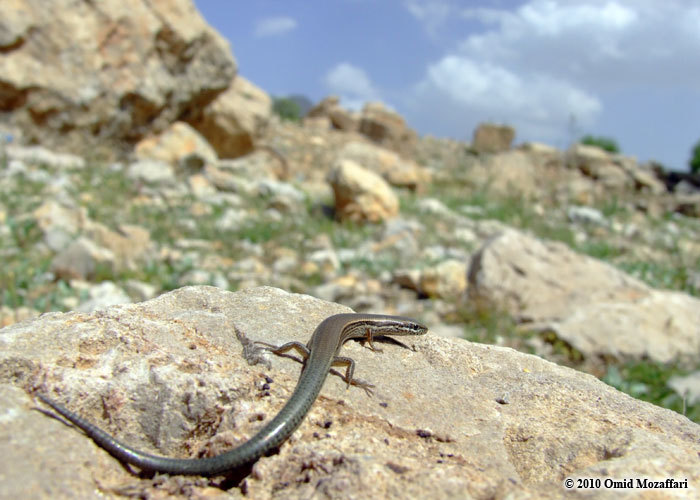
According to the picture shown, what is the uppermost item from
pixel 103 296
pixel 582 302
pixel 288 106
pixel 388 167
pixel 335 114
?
pixel 288 106

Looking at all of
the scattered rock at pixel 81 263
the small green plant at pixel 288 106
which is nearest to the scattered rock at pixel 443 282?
the scattered rock at pixel 81 263

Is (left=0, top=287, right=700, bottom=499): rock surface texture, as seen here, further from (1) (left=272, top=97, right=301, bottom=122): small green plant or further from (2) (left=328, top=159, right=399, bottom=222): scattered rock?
(1) (left=272, top=97, right=301, bottom=122): small green plant

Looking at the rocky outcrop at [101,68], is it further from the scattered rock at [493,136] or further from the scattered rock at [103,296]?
the scattered rock at [493,136]

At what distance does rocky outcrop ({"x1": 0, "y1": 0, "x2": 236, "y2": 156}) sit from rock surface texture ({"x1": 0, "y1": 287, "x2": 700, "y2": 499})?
10.1 metres

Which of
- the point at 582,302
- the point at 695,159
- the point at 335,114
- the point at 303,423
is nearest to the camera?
the point at 303,423

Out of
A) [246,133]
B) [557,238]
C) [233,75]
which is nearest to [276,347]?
[557,238]

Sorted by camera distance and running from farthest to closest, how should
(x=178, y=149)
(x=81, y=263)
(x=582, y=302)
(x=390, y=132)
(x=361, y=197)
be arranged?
(x=390, y=132) < (x=178, y=149) < (x=361, y=197) < (x=582, y=302) < (x=81, y=263)

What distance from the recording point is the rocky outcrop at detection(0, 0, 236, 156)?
11.2 metres

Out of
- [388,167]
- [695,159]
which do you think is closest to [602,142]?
[695,159]

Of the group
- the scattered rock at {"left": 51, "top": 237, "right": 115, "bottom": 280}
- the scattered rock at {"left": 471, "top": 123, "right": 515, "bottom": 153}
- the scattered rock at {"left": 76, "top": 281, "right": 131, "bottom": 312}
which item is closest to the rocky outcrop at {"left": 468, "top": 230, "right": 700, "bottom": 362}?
the scattered rock at {"left": 76, "top": 281, "right": 131, "bottom": 312}

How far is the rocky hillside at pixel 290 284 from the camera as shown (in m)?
2.21

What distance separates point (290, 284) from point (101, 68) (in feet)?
23.9

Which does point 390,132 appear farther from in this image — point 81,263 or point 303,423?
point 303,423

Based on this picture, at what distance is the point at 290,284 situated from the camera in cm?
772
